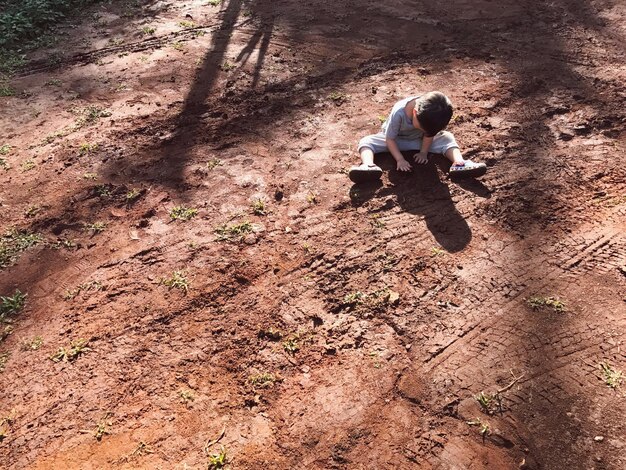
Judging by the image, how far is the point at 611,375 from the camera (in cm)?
265

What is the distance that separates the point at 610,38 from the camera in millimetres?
6184

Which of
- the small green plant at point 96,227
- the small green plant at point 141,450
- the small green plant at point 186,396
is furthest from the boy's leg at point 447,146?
the small green plant at point 141,450

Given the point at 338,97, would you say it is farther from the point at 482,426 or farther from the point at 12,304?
the point at 482,426

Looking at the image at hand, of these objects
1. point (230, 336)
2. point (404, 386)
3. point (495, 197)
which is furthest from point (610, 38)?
point (230, 336)

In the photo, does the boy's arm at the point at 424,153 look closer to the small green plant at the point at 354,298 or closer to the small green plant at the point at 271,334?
the small green plant at the point at 354,298

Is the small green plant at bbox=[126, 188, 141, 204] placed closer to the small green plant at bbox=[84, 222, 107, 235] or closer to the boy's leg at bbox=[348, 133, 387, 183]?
the small green plant at bbox=[84, 222, 107, 235]

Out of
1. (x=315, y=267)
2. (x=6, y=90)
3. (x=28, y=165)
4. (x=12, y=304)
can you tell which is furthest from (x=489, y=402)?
(x=6, y=90)

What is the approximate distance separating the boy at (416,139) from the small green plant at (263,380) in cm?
195

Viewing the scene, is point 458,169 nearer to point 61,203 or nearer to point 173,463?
point 173,463

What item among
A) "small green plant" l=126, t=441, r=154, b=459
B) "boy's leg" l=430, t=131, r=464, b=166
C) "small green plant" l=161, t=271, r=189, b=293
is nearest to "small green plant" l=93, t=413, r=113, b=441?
"small green plant" l=126, t=441, r=154, b=459

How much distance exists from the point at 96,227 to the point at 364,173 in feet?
7.69

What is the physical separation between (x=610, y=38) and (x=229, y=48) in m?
5.19

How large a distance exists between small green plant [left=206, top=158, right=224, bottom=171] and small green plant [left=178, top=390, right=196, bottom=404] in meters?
2.34

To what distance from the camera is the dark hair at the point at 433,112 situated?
12.5 feet
